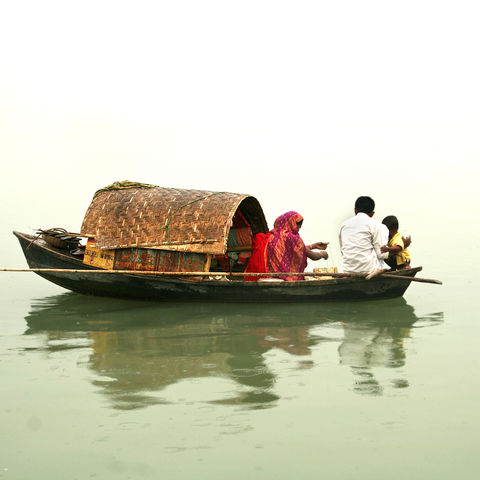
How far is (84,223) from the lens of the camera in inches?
346

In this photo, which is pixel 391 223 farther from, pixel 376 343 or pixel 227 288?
pixel 376 343

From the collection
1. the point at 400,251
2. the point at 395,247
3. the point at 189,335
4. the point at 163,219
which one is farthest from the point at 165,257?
the point at 400,251

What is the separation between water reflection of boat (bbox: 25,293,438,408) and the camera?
469 cm

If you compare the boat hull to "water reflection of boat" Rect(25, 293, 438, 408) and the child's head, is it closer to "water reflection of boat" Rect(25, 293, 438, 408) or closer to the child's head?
"water reflection of boat" Rect(25, 293, 438, 408)

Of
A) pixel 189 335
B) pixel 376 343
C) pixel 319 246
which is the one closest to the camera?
pixel 376 343

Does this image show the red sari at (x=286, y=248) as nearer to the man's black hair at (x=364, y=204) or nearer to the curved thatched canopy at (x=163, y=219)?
the curved thatched canopy at (x=163, y=219)

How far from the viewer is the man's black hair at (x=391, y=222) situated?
831 cm

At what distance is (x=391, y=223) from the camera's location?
8305 mm

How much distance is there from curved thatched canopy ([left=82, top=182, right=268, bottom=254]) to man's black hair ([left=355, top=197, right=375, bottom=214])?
163 cm

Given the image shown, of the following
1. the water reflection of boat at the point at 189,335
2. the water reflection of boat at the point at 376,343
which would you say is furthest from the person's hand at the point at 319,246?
the water reflection of boat at the point at 376,343

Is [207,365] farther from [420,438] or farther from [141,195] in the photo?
[141,195]

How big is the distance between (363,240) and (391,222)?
80 cm

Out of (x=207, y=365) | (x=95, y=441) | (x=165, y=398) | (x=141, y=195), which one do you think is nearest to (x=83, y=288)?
(x=141, y=195)

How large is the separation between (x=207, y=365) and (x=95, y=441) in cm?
179
